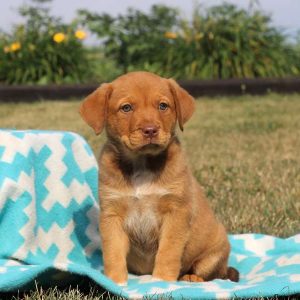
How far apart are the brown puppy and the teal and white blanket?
0.20 metres

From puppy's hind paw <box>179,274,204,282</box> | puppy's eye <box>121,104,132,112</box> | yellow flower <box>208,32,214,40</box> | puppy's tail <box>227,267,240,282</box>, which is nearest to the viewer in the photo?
puppy's eye <box>121,104,132,112</box>

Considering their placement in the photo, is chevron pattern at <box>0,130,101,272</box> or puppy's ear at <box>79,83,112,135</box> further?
chevron pattern at <box>0,130,101,272</box>

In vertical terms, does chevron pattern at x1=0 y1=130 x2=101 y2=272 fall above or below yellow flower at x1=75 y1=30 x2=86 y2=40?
above

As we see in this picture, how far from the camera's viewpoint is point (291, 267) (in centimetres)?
408

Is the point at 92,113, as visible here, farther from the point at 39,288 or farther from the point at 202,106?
the point at 202,106

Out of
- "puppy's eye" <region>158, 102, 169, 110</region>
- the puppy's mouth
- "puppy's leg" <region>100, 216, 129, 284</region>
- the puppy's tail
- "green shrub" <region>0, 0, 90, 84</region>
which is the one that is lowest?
"green shrub" <region>0, 0, 90, 84</region>

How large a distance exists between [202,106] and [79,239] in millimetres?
7438

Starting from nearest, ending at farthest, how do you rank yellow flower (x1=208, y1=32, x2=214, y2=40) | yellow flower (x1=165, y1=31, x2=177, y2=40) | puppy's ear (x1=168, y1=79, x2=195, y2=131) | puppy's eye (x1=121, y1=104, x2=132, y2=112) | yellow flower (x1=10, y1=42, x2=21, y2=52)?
1. puppy's eye (x1=121, y1=104, x2=132, y2=112)
2. puppy's ear (x1=168, y1=79, x2=195, y2=131)
3. yellow flower (x1=208, y1=32, x2=214, y2=40)
4. yellow flower (x1=10, y1=42, x2=21, y2=52)
5. yellow flower (x1=165, y1=31, x2=177, y2=40)

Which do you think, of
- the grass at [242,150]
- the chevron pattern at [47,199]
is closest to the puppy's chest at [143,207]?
the grass at [242,150]

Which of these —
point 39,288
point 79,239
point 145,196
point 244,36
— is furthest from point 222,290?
point 244,36

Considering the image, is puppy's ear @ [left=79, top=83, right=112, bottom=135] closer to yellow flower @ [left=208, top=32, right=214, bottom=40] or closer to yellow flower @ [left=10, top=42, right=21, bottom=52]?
yellow flower @ [left=208, top=32, right=214, bottom=40]

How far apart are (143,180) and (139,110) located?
15.1 inches

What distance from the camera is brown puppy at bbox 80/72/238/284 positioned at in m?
3.78

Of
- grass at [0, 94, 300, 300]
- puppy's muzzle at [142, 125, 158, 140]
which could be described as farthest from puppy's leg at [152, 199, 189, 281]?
grass at [0, 94, 300, 300]
